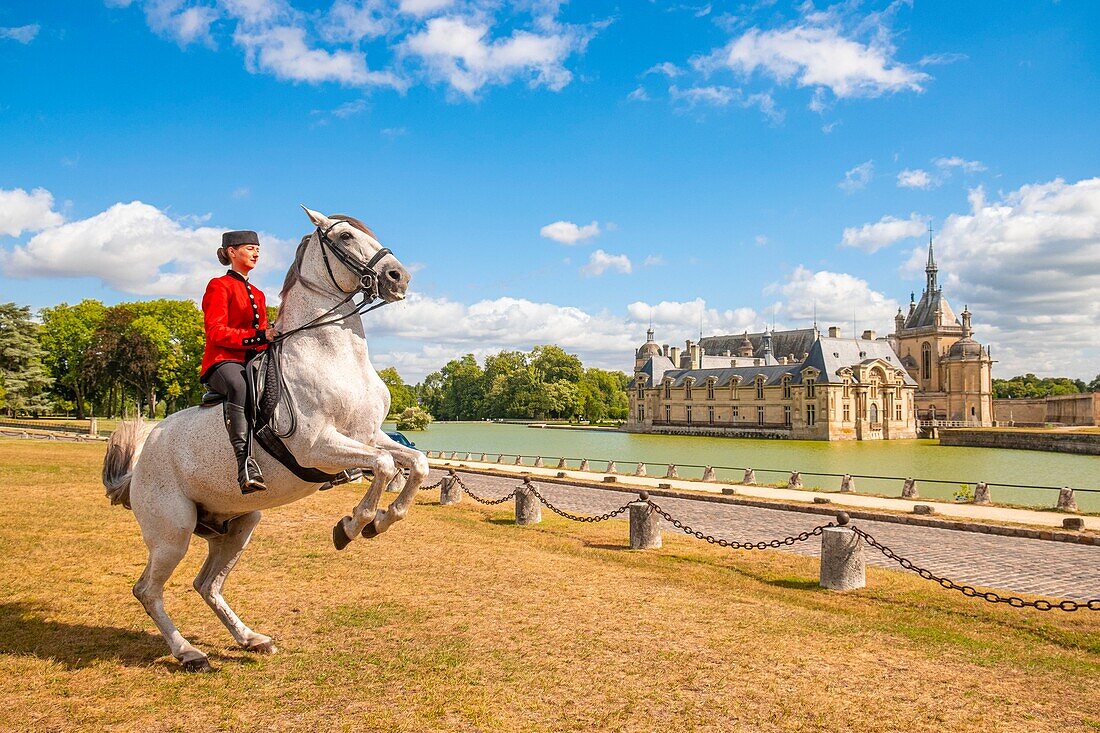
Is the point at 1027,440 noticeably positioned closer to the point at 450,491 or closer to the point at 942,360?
the point at 942,360

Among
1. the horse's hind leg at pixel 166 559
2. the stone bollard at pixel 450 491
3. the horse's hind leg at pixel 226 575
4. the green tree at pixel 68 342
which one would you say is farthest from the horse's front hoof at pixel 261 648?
the green tree at pixel 68 342

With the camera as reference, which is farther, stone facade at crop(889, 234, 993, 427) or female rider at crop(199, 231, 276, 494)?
stone facade at crop(889, 234, 993, 427)

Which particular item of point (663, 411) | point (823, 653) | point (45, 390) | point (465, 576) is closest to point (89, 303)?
point (45, 390)

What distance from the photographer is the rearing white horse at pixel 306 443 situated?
17.7ft

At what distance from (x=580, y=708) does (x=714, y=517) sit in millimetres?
12397

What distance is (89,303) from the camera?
2665 inches

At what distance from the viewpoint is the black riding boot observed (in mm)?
5578

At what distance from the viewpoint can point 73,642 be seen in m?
6.37

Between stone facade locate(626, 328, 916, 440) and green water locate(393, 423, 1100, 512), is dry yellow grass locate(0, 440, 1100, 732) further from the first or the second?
stone facade locate(626, 328, 916, 440)

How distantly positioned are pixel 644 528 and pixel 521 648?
590cm

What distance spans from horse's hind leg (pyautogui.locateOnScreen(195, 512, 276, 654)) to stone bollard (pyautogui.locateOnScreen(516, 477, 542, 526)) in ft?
27.8

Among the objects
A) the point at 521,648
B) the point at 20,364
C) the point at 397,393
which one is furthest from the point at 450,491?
the point at 397,393


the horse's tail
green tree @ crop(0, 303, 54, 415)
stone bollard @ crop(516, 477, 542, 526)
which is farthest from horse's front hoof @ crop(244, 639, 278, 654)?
green tree @ crop(0, 303, 54, 415)

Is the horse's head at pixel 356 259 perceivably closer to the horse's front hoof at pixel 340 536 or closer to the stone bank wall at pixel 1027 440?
the horse's front hoof at pixel 340 536
